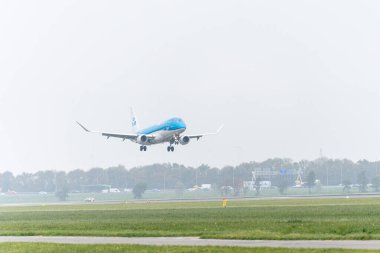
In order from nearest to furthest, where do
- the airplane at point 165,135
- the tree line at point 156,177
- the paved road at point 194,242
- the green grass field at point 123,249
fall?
1. the green grass field at point 123,249
2. the paved road at point 194,242
3. the airplane at point 165,135
4. the tree line at point 156,177

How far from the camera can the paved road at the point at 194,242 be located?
34.8 metres

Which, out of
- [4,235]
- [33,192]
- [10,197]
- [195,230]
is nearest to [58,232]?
[4,235]

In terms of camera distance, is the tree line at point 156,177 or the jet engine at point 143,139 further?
the tree line at point 156,177

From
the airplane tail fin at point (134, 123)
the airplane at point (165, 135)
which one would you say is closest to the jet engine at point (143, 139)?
the airplane at point (165, 135)

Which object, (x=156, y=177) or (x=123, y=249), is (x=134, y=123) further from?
(x=123, y=249)

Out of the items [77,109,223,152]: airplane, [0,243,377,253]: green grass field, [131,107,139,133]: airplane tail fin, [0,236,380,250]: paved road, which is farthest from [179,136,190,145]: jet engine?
[0,243,377,253]: green grass field

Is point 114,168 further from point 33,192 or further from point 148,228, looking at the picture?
point 148,228

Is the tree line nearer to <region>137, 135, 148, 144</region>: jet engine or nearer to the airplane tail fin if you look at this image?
the airplane tail fin

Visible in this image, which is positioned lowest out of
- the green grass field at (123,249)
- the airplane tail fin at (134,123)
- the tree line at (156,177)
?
the green grass field at (123,249)

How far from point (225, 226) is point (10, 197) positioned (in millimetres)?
131918

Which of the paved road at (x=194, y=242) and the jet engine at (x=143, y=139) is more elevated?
the jet engine at (x=143, y=139)

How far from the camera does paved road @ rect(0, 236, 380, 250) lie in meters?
34.8

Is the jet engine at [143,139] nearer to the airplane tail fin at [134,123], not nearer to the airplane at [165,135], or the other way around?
the airplane at [165,135]

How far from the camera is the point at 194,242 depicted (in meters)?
37.9
